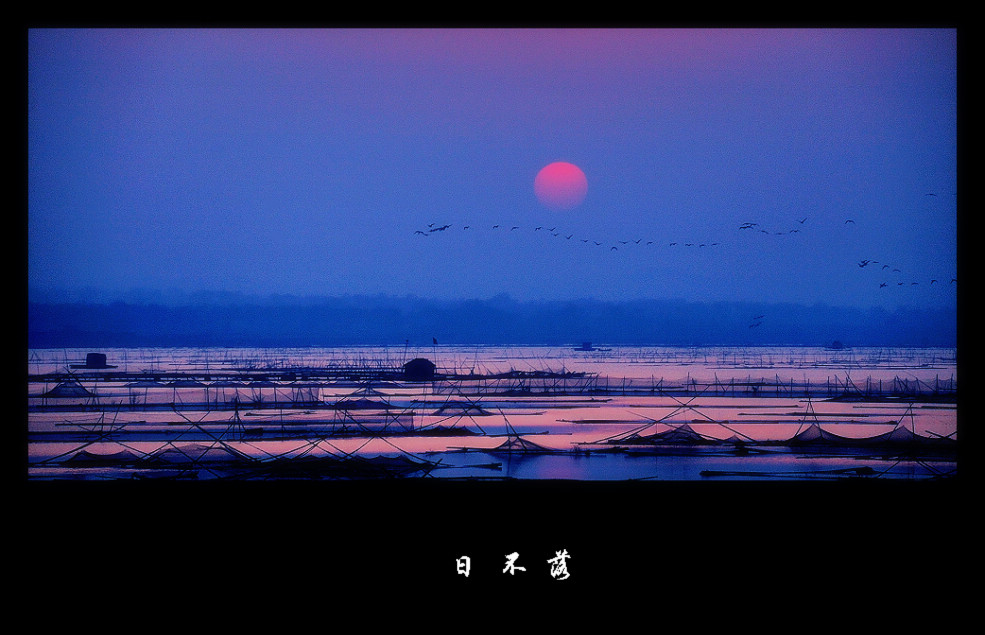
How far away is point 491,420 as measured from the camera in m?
6.65

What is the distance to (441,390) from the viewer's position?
921cm

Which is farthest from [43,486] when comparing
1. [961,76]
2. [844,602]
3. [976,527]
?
[961,76]

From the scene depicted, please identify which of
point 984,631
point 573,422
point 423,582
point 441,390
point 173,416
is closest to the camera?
point 984,631

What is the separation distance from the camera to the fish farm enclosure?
4.76 meters

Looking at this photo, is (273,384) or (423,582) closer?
(423,582)

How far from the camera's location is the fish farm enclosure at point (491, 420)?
4762mm

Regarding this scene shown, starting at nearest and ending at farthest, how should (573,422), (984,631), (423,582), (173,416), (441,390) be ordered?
(984,631)
(423,582)
(573,422)
(173,416)
(441,390)
